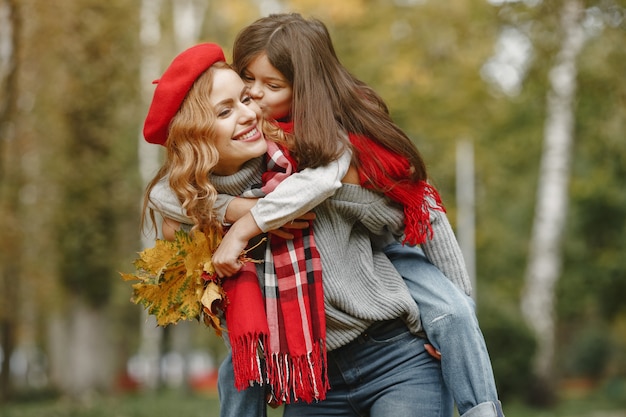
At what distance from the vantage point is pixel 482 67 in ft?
64.4

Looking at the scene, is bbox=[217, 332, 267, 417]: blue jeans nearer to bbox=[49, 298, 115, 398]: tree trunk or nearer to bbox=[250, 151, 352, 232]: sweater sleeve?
bbox=[250, 151, 352, 232]: sweater sleeve

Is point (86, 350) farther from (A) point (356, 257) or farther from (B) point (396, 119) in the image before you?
(A) point (356, 257)

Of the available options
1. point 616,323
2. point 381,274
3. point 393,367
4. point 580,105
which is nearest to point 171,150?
point 381,274

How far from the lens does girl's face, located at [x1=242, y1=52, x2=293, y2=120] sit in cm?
340

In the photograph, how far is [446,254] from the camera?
3.44 m

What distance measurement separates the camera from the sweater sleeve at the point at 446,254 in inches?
Result: 135

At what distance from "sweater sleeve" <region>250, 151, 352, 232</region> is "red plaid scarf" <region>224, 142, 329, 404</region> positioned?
109 mm

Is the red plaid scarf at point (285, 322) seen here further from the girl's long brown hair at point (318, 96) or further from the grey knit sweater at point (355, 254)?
the girl's long brown hair at point (318, 96)

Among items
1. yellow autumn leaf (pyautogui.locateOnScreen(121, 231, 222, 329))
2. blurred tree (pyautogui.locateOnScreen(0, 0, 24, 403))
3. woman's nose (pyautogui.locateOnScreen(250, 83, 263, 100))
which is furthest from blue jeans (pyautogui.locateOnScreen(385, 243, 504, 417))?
blurred tree (pyautogui.locateOnScreen(0, 0, 24, 403))

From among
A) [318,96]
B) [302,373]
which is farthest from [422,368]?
[318,96]

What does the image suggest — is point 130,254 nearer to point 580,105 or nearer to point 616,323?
point 580,105

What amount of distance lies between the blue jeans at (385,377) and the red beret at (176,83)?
1046 mm

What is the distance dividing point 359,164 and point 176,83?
711 mm

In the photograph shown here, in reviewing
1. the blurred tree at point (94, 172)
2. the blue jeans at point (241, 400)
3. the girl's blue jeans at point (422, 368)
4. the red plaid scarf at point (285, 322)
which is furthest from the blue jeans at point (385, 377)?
the blurred tree at point (94, 172)
